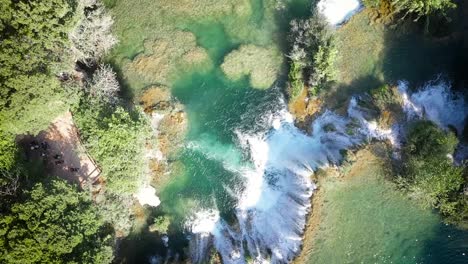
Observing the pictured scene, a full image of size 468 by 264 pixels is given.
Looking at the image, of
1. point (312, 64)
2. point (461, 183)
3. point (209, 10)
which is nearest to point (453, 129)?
point (461, 183)

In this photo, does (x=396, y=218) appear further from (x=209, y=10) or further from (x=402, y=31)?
(x=209, y=10)

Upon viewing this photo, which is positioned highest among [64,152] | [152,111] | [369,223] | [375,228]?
[152,111]

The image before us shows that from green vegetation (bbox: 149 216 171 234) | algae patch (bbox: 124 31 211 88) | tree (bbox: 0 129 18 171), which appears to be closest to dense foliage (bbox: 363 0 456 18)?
algae patch (bbox: 124 31 211 88)

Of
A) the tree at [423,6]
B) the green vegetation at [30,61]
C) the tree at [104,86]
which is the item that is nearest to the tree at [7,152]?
the green vegetation at [30,61]

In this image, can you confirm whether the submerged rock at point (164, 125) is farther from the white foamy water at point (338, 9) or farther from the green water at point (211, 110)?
the white foamy water at point (338, 9)

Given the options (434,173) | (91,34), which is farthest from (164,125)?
(434,173)

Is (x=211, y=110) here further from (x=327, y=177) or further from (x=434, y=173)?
(x=434, y=173)
